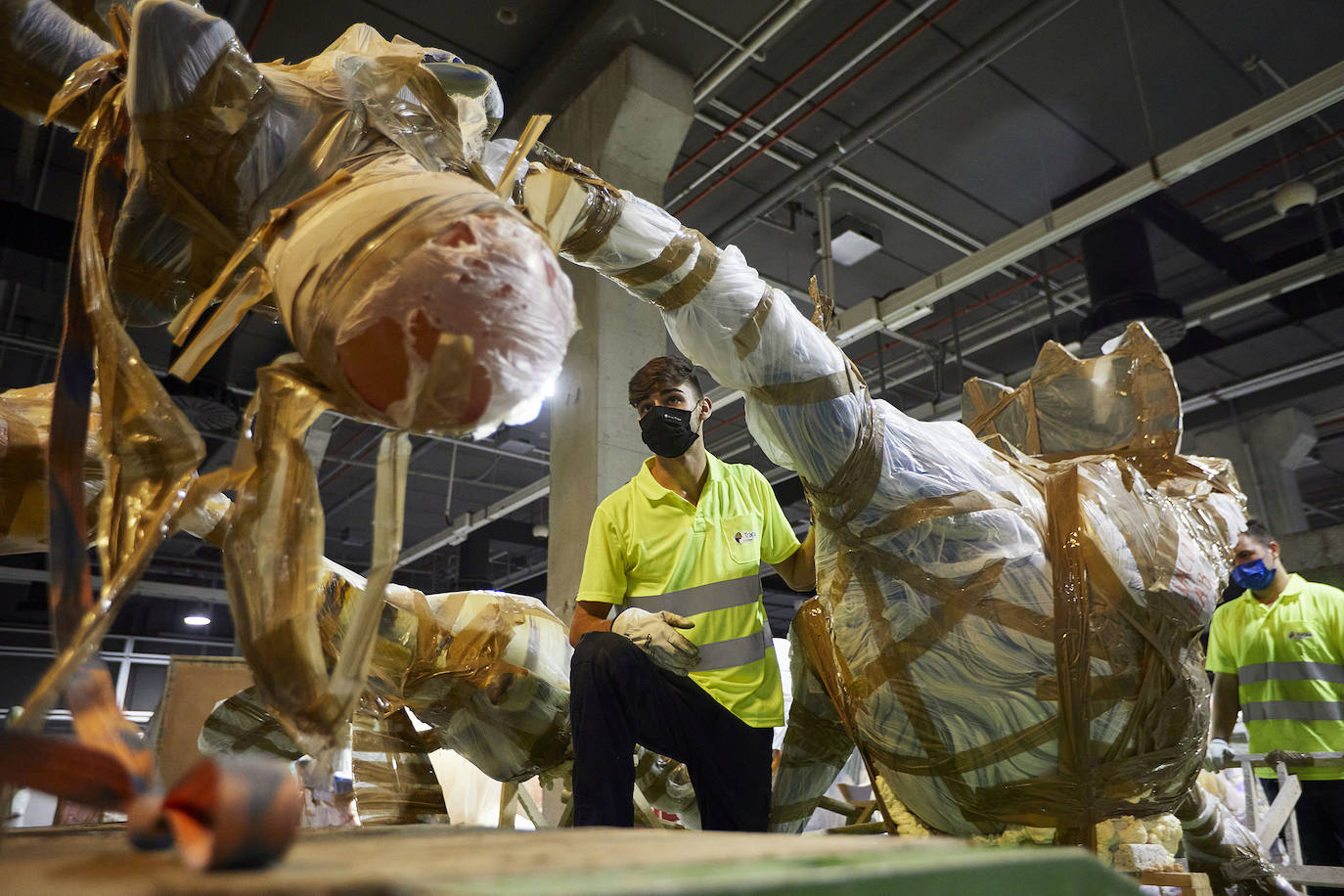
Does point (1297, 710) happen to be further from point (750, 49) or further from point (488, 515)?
point (488, 515)

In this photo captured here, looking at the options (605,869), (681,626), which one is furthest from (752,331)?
(605,869)

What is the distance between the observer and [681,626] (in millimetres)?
2053

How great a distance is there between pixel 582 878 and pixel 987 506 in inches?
58.2

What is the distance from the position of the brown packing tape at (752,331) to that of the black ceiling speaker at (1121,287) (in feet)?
19.0

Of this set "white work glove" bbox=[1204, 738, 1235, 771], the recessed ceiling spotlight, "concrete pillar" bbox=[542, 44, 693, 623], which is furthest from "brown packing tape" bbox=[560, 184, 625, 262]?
the recessed ceiling spotlight

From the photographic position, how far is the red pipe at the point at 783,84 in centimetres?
533

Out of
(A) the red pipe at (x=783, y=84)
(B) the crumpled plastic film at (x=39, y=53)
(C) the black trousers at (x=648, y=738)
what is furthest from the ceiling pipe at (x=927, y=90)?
(B) the crumpled plastic film at (x=39, y=53)

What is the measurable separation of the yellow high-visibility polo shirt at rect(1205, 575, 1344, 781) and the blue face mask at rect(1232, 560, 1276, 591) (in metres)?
0.16

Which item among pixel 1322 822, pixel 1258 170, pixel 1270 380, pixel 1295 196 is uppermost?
pixel 1258 170

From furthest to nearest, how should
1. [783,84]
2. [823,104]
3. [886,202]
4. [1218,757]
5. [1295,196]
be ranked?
[886,202] < [1295,196] < [823,104] < [783,84] < [1218,757]

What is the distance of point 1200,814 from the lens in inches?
118

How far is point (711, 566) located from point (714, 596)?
0.28ft

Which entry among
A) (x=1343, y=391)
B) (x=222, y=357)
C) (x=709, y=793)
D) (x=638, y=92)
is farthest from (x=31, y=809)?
(x=1343, y=391)

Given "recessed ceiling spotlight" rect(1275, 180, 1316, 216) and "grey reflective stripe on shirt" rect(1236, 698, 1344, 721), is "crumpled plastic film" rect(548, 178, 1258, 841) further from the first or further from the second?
"recessed ceiling spotlight" rect(1275, 180, 1316, 216)
